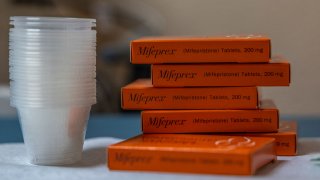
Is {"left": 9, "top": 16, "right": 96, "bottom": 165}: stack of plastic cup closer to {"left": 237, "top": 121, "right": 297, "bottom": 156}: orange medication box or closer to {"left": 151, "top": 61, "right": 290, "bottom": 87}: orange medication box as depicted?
{"left": 151, "top": 61, "right": 290, "bottom": 87}: orange medication box

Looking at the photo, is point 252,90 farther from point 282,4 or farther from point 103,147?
point 282,4

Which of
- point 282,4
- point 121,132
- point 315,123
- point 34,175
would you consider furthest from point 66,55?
point 282,4

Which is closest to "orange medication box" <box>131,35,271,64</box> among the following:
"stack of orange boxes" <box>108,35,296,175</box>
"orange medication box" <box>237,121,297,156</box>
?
"stack of orange boxes" <box>108,35,296,175</box>

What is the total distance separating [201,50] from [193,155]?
7.1 inches

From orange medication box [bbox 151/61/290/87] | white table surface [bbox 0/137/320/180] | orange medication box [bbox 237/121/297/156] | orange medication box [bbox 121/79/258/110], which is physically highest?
orange medication box [bbox 151/61/290/87]

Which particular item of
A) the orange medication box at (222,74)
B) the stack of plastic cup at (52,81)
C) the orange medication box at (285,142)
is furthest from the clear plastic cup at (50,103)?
the orange medication box at (285,142)

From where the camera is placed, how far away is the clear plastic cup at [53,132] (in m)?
0.79

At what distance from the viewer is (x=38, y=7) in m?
2.14

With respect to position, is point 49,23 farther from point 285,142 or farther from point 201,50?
point 285,142

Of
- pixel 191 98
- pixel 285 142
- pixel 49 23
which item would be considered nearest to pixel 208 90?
pixel 191 98

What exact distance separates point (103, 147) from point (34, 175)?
214 millimetres

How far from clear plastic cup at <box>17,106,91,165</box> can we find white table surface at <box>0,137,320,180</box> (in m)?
0.02

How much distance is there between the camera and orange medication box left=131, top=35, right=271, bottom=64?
827 mm

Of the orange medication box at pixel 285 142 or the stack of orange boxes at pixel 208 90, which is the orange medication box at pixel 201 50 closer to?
the stack of orange boxes at pixel 208 90
